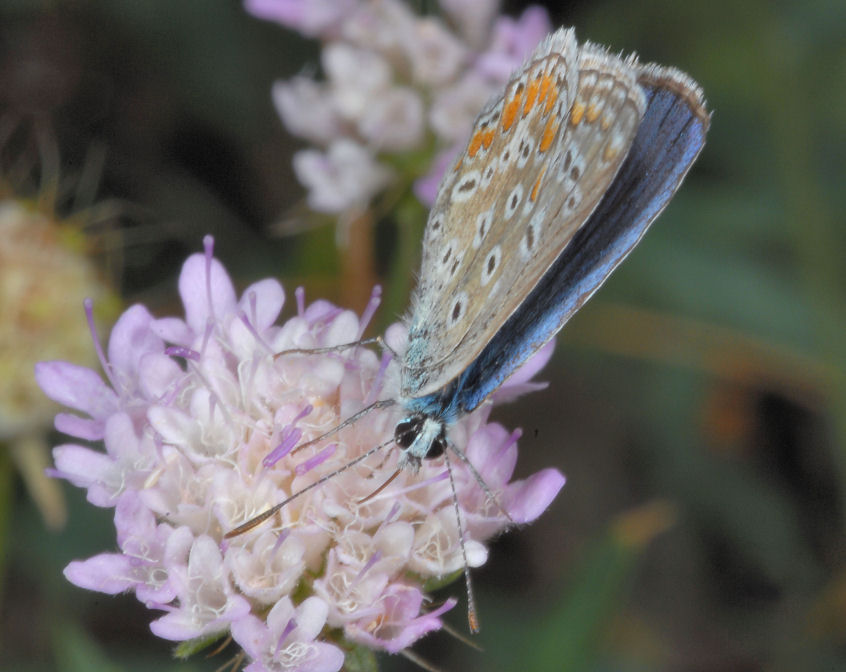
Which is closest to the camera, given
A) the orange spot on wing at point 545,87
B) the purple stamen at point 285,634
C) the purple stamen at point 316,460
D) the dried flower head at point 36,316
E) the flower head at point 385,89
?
the purple stamen at point 285,634

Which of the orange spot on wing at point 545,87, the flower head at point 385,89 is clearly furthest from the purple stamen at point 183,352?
the flower head at point 385,89

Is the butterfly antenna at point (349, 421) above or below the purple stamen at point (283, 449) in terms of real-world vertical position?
above

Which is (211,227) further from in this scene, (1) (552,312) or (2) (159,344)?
(1) (552,312)

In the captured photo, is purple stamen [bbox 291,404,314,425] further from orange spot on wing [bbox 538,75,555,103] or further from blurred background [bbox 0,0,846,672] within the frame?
blurred background [bbox 0,0,846,672]

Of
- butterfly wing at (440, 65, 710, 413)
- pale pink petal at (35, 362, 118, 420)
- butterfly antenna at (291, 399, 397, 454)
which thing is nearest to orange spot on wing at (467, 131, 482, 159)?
butterfly wing at (440, 65, 710, 413)

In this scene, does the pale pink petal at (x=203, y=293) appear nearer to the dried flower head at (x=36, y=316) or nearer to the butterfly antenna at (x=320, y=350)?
the butterfly antenna at (x=320, y=350)

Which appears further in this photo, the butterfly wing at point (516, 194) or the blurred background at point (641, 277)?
the blurred background at point (641, 277)
